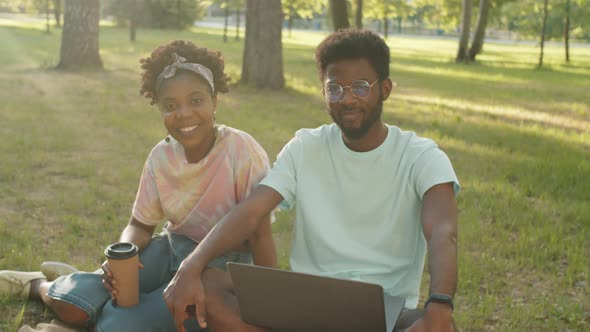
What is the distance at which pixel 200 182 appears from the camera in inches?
137

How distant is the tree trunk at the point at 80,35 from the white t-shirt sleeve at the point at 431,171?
572 inches

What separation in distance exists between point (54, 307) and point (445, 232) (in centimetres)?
214

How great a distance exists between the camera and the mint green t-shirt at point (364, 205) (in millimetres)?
2949

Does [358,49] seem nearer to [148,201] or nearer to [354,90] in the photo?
[354,90]

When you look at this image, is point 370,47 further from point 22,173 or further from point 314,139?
point 22,173

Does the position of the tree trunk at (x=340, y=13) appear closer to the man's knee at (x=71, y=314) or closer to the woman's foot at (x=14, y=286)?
the woman's foot at (x=14, y=286)

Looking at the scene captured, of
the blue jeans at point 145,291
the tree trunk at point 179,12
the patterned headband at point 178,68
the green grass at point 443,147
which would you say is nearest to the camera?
the blue jeans at point 145,291

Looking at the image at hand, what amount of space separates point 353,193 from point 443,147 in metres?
5.96

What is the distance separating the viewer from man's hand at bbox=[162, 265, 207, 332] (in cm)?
285

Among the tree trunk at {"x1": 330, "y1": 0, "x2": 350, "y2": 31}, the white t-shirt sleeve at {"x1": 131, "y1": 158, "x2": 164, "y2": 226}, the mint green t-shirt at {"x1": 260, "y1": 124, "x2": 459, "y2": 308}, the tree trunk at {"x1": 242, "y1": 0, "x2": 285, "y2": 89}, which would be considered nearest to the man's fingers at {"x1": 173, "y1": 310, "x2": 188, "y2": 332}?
the mint green t-shirt at {"x1": 260, "y1": 124, "x2": 459, "y2": 308}

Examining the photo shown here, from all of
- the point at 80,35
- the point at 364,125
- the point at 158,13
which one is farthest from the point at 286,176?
the point at 158,13

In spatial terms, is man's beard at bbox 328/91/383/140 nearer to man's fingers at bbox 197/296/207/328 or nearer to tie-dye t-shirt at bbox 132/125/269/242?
tie-dye t-shirt at bbox 132/125/269/242

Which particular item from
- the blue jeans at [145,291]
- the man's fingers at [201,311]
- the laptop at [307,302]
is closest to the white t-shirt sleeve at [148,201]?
the blue jeans at [145,291]

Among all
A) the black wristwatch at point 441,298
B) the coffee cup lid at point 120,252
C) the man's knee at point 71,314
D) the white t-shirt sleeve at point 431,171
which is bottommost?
the man's knee at point 71,314
